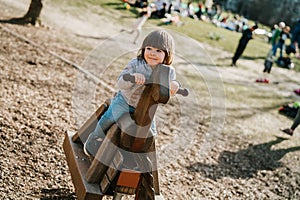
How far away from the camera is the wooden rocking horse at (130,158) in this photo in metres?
2.60

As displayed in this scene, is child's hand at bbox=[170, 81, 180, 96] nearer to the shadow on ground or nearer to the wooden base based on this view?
the wooden base

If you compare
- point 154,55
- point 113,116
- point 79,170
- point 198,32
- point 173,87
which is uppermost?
point 154,55

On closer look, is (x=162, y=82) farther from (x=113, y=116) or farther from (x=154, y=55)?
(x=113, y=116)

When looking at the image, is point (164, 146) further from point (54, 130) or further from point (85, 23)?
point (85, 23)

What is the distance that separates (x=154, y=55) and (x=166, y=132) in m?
3.35

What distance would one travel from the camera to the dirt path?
3.96 metres

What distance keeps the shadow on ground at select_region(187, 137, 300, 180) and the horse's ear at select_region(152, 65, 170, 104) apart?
2741 mm

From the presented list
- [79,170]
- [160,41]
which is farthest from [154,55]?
[79,170]

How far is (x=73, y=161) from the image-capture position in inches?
133

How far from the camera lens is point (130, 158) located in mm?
2812

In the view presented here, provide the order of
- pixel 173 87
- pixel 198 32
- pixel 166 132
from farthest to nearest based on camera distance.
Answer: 1. pixel 198 32
2. pixel 166 132
3. pixel 173 87

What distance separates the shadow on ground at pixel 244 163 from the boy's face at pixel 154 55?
8.47 feet

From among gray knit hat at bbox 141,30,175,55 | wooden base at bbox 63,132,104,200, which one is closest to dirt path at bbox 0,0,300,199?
wooden base at bbox 63,132,104,200

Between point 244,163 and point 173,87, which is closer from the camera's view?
point 173,87
